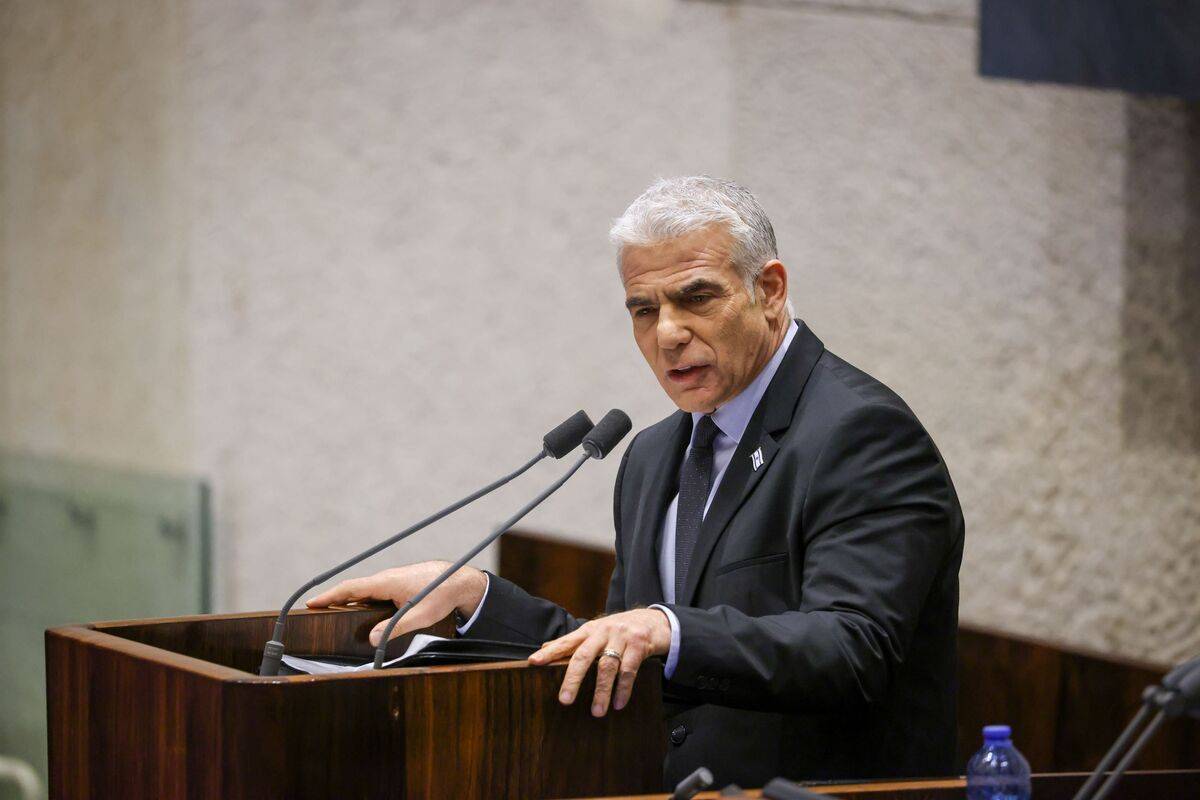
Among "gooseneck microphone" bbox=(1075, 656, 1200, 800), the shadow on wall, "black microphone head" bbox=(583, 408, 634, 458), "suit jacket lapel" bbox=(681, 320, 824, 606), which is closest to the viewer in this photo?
"gooseneck microphone" bbox=(1075, 656, 1200, 800)

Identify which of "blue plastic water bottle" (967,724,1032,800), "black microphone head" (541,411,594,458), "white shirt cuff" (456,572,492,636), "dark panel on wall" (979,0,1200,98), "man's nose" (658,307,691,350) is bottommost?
"blue plastic water bottle" (967,724,1032,800)

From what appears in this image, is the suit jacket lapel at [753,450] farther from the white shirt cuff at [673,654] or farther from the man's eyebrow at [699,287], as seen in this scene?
the white shirt cuff at [673,654]

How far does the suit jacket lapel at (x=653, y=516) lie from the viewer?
2045mm

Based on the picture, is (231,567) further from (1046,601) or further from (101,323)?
(1046,601)

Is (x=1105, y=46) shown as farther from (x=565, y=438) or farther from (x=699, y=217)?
(x=565, y=438)

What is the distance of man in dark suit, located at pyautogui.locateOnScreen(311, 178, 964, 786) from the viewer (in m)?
1.62

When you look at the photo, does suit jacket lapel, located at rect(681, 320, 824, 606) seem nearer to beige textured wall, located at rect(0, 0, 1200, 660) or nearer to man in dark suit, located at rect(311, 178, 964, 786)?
man in dark suit, located at rect(311, 178, 964, 786)

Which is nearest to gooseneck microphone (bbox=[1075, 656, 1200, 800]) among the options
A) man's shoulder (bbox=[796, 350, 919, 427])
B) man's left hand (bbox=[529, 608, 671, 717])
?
man's left hand (bbox=[529, 608, 671, 717])

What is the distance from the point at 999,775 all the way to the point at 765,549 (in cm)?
57

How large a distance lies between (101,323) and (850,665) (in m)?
2.85

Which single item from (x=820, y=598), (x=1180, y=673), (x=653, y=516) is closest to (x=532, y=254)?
(x=653, y=516)

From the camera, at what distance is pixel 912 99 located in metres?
4.71

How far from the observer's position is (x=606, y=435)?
1.81m

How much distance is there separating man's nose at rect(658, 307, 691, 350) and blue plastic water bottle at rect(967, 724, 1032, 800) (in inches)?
29.8
